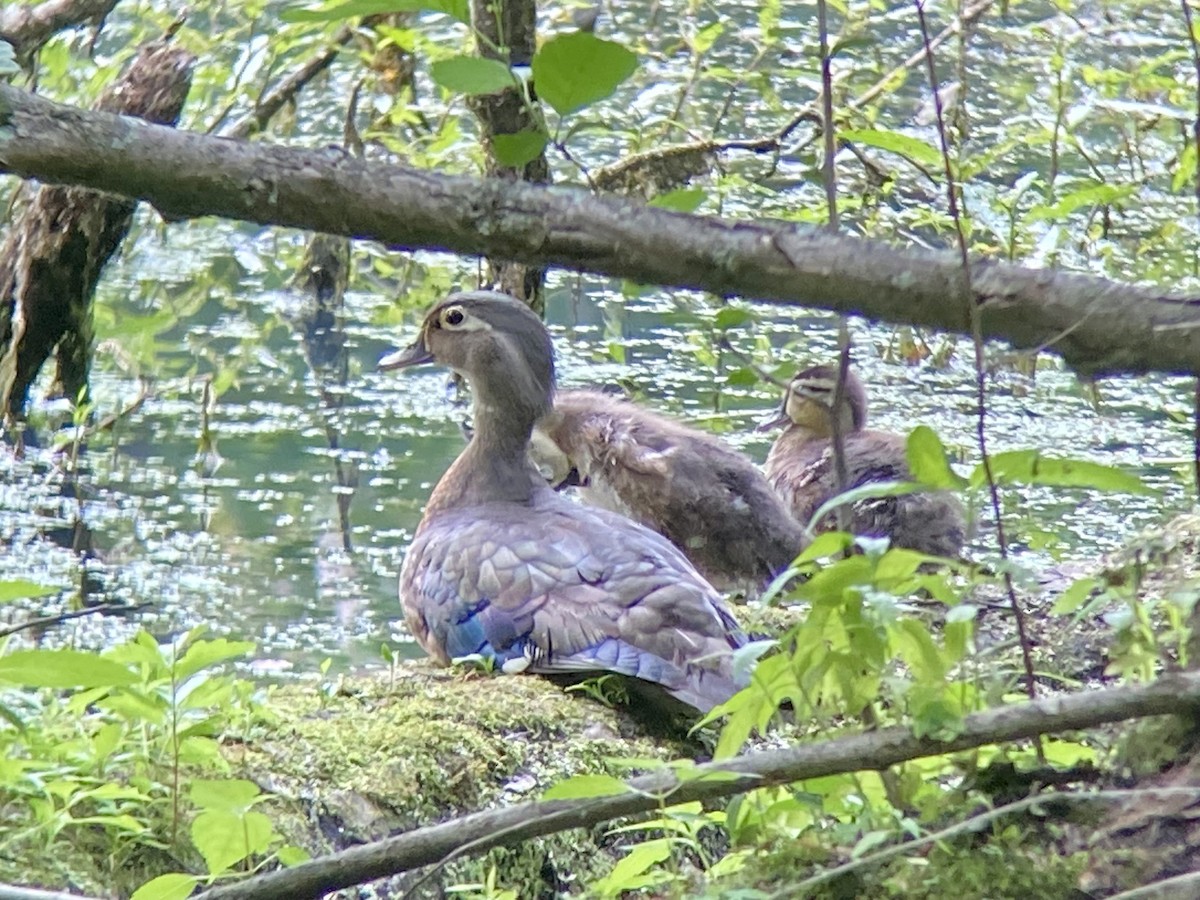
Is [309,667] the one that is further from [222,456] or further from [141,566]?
[222,456]

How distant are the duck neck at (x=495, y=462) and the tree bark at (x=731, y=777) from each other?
334cm

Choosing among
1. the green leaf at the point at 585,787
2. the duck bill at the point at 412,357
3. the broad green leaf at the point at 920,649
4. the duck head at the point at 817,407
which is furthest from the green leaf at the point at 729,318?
the duck head at the point at 817,407

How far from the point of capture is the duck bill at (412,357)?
5.76 m

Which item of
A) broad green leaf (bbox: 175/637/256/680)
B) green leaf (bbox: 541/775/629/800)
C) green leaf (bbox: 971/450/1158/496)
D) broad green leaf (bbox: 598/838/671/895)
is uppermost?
green leaf (bbox: 971/450/1158/496)

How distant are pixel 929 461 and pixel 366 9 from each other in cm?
69

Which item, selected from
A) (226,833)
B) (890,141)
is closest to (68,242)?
(226,833)

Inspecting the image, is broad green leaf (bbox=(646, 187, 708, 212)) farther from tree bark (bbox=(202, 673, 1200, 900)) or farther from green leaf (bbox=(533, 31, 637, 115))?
tree bark (bbox=(202, 673, 1200, 900))

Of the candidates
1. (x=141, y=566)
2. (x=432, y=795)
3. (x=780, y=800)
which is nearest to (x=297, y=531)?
(x=141, y=566)

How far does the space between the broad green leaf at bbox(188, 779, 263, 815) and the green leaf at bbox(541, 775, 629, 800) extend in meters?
0.49

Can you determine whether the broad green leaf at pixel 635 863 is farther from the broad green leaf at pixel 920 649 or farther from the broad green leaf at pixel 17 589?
the broad green leaf at pixel 17 589

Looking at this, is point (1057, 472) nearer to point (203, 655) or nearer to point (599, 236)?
point (599, 236)

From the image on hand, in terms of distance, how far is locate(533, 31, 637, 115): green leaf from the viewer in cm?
160

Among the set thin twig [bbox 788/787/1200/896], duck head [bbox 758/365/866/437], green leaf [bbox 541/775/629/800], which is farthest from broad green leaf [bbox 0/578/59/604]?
duck head [bbox 758/365/866/437]

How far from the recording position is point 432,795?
307 cm
